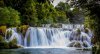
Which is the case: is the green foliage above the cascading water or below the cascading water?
above

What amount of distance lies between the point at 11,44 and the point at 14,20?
28.5 ft

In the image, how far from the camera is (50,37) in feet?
132

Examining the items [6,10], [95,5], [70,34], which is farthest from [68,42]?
[95,5]

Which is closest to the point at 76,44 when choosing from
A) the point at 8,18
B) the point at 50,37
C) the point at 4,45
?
the point at 50,37

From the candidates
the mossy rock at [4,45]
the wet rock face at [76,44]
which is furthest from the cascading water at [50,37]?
the mossy rock at [4,45]

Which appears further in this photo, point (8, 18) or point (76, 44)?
point (8, 18)

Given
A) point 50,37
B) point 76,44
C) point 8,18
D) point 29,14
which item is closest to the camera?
point 76,44

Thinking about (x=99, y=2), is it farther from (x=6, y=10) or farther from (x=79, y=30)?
(x=6, y=10)

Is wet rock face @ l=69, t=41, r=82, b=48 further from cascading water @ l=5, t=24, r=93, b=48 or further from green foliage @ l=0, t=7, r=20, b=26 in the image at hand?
green foliage @ l=0, t=7, r=20, b=26

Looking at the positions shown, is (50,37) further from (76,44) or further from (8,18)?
(8,18)

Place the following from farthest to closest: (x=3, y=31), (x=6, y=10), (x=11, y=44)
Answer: (x=6, y=10) < (x=3, y=31) < (x=11, y=44)

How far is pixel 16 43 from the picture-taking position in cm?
3681

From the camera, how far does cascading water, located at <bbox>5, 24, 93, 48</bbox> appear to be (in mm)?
38125

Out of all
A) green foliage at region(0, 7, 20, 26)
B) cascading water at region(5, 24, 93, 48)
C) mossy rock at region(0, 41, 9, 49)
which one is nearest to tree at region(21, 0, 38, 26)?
green foliage at region(0, 7, 20, 26)
